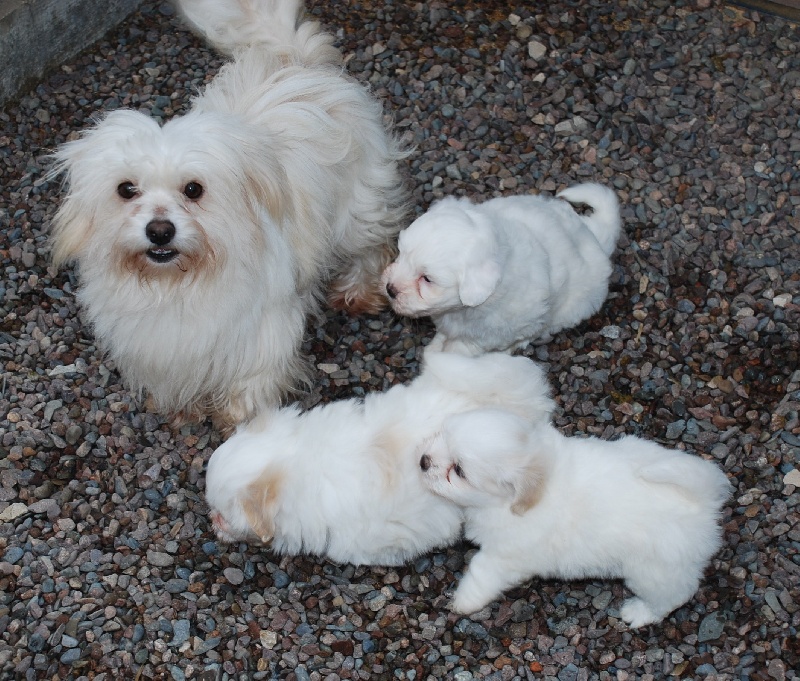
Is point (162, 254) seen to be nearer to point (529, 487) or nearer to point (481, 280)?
point (481, 280)

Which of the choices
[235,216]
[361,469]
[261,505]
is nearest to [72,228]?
[235,216]

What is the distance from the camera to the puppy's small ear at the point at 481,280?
3443 millimetres

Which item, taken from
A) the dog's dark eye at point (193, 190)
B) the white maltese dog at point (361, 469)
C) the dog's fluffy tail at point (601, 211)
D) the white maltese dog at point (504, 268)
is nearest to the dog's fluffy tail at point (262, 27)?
the white maltese dog at point (504, 268)

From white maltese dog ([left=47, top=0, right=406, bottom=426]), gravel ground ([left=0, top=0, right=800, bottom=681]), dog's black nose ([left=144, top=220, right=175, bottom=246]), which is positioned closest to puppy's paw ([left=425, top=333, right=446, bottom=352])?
gravel ground ([left=0, top=0, right=800, bottom=681])

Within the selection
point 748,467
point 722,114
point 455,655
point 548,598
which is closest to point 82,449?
point 455,655

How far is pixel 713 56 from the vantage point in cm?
543

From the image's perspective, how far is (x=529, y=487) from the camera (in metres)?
3.06

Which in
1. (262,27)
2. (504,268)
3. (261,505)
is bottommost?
(261,505)

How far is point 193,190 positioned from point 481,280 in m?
1.11

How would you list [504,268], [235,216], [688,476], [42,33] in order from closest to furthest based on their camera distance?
[688,476]
[235,216]
[504,268]
[42,33]

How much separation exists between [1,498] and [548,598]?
7.36 ft

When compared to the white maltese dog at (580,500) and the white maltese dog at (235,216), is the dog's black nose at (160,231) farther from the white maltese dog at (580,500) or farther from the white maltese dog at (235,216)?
the white maltese dog at (580,500)

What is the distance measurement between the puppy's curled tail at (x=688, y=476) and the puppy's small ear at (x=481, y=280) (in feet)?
2.86

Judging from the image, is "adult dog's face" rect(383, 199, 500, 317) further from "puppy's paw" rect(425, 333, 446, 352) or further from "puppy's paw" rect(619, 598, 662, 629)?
"puppy's paw" rect(619, 598, 662, 629)
